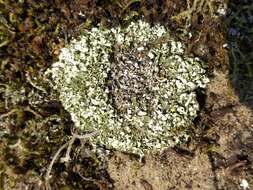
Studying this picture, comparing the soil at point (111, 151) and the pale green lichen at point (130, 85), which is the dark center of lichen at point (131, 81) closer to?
the pale green lichen at point (130, 85)

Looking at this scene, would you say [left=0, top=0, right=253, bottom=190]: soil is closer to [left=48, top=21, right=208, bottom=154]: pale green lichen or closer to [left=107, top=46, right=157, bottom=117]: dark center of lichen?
[left=48, top=21, right=208, bottom=154]: pale green lichen

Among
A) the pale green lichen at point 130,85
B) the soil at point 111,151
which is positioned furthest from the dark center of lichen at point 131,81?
the soil at point 111,151

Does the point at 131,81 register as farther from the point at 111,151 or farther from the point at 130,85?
the point at 111,151

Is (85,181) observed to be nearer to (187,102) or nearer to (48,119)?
(48,119)

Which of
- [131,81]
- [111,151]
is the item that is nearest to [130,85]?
[131,81]

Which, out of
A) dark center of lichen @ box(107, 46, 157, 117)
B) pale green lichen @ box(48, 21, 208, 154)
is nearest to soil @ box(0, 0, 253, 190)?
pale green lichen @ box(48, 21, 208, 154)
